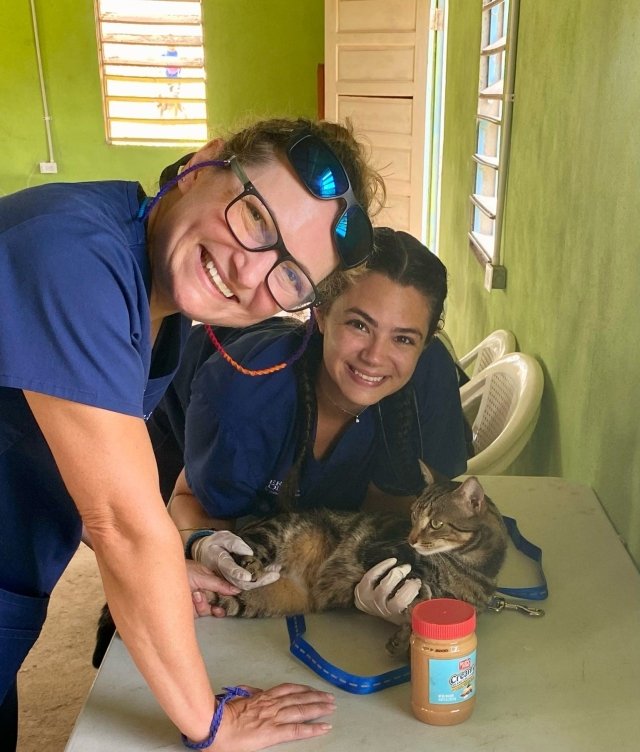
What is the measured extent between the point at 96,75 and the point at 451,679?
4.70m

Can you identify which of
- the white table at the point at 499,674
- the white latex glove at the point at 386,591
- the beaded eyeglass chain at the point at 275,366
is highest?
the beaded eyeglass chain at the point at 275,366

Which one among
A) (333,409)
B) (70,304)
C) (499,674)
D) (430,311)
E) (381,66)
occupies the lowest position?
(499,674)

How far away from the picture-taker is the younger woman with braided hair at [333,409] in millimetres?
1060

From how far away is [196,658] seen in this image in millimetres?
817

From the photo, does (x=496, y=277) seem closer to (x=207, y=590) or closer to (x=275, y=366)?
(x=275, y=366)

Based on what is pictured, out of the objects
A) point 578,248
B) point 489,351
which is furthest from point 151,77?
point 578,248

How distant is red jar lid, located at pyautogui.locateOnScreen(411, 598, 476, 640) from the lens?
821 mm

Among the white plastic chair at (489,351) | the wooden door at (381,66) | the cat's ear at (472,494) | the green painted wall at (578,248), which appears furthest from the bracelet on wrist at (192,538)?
the wooden door at (381,66)

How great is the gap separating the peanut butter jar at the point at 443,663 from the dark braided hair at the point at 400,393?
291 mm

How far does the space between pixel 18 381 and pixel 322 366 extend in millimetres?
493

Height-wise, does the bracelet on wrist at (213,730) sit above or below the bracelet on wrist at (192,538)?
below

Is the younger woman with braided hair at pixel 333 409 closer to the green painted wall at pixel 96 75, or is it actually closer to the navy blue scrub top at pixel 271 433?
the navy blue scrub top at pixel 271 433

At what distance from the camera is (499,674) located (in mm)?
929

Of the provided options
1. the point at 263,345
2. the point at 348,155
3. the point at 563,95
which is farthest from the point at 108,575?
the point at 563,95
